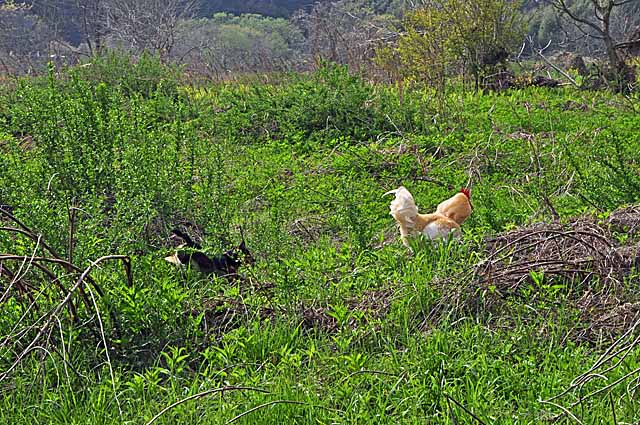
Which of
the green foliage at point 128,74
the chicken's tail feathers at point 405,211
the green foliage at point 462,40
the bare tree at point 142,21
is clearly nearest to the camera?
the chicken's tail feathers at point 405,211

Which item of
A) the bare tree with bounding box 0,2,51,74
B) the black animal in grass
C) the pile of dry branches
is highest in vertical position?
the pile of dry branches

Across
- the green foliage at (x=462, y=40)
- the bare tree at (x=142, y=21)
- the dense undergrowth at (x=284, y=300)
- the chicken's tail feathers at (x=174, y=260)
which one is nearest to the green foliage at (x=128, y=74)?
the green foliage at (x=462, y=40)

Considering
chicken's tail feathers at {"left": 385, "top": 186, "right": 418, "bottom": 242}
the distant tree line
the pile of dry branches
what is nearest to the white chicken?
chicken's tail feathers at {"left": 385, "top": 186, "right": 418, "bottom": 242}

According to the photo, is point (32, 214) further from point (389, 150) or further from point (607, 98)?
point (607, 98)

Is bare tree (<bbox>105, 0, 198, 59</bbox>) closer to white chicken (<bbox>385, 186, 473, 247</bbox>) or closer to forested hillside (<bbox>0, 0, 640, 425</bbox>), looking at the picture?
forested hillside (<bbox>0, 0, 640, 425</bbox>)

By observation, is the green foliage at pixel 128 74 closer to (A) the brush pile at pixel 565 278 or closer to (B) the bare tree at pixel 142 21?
(A) the brush pile at pixel 565 278

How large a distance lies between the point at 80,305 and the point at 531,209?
3.10 m

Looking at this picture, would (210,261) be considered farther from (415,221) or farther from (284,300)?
(415,221)

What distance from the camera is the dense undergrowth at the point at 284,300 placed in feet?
9.55

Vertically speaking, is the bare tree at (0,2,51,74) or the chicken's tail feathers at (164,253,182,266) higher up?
the chicken's tail feathers at (164,253,182,266)

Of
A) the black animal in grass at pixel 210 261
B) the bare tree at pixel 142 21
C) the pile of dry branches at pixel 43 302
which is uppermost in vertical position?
the pile of dry branches at pixel 43 302

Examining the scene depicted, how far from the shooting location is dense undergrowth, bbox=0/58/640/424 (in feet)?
9.55

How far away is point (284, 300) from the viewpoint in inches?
144

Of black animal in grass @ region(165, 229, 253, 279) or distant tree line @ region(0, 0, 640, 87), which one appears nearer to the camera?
black animal in grass @ region(165, 229, 253, 279)
